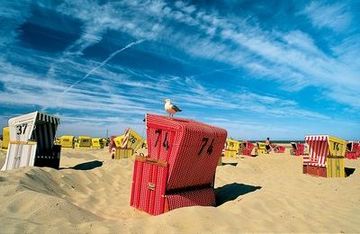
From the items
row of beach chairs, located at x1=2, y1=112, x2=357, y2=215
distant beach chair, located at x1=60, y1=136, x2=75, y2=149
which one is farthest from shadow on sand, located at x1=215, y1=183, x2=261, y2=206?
distant beach chair, located at x1=60, y1=136, x2=75, y2=149

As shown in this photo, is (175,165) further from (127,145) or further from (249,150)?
(249,150)

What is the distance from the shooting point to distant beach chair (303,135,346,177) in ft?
50.9

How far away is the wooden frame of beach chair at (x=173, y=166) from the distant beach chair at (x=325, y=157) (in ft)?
27.1

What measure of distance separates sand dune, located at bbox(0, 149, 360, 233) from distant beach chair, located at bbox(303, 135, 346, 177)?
251 cm

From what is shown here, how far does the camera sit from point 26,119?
14.0 metres

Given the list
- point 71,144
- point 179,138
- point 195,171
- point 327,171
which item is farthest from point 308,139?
point 71,144

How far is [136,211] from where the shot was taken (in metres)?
8.84

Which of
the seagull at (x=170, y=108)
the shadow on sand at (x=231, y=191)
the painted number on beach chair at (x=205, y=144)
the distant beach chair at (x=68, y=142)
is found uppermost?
the seagull at (x=170, y=108)

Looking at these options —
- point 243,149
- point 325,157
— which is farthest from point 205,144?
point 243,149

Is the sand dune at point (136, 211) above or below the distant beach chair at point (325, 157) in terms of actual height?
below

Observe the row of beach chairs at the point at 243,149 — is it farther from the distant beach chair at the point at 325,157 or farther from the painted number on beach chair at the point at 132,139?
the distant beach chair at the point at 325,157

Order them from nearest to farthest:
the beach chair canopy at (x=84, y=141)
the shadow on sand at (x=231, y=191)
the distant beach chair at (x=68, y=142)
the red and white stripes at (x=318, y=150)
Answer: the shadow on sand at (x=231, y=191)
the red and white stripes at (x=318, y=150)
the distant beach chair at (x=68, y=142)
the beach chair canopy at (x=84, y=141)

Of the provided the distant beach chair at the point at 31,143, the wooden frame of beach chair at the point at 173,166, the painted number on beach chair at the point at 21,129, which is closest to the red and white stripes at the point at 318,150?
the wooden frame of beach chair at the point at 173,166

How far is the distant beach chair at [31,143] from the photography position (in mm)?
13328
